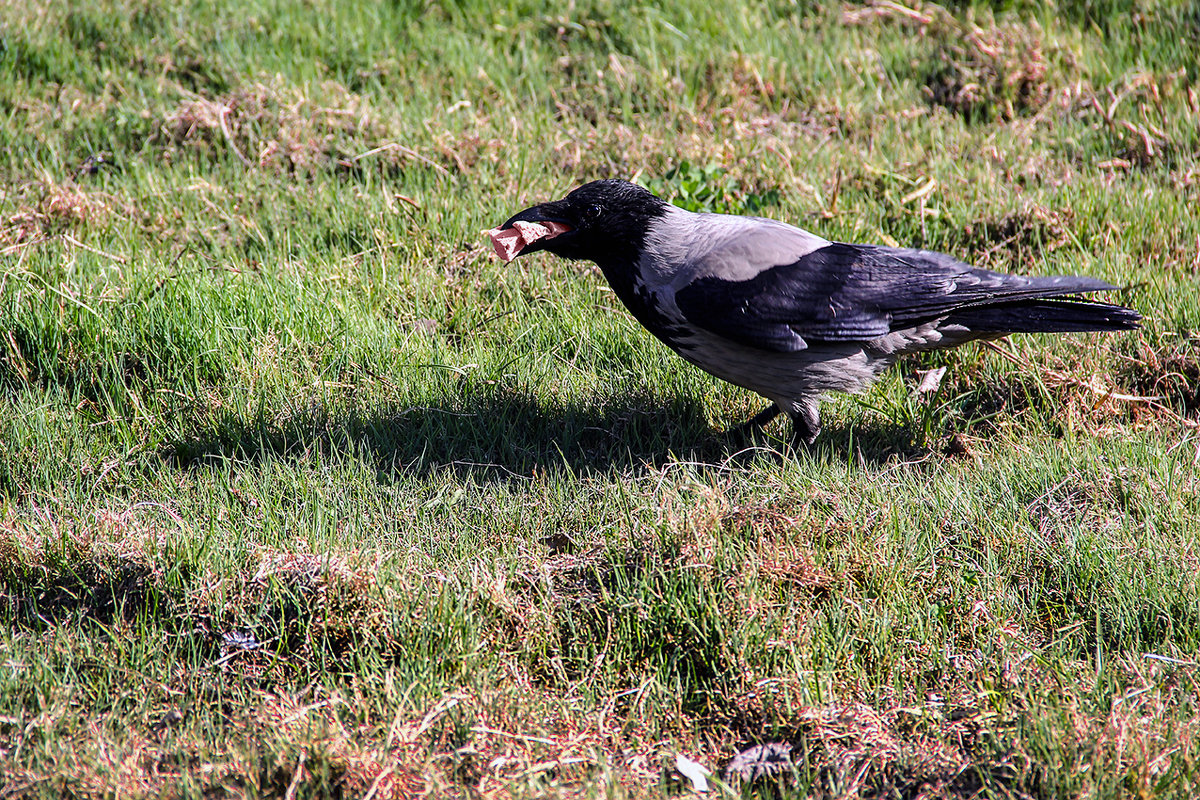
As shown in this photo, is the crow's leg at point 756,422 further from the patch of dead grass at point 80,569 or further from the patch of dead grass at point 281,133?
the patch of dead grass at point 281,133

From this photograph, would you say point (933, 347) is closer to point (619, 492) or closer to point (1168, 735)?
point (619, 492)

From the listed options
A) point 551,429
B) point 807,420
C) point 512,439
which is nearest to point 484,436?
point 512,439

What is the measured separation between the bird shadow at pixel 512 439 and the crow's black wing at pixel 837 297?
441mm

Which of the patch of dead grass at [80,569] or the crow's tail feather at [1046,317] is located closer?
the patch of dead grass at [80,569]

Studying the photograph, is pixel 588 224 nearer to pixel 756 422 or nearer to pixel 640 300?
pixel 640 300

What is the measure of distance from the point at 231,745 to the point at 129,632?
0.63 metres

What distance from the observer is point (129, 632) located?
10.1 feet

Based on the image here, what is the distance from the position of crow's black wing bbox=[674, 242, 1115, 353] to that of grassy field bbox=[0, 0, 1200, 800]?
1.59ft

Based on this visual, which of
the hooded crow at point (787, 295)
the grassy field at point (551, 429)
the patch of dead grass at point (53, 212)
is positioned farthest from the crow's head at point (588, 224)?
the patch of dead grass at point (53, 212)

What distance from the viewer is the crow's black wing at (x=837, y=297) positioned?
3.85 metres

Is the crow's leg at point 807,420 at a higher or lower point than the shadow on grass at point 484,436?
higher

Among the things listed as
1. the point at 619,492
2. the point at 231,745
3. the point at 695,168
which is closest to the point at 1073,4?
the point at 695,168

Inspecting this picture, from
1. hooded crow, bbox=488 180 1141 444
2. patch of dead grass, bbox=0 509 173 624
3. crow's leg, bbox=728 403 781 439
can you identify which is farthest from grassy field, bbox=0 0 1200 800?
hooded crow, bbox=488 180 1141 444

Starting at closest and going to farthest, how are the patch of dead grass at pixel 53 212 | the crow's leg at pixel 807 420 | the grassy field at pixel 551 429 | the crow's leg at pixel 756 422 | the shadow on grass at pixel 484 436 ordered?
1. the grassy field at pixel 551 429
2. the shadow on grass at pixel 484 436
3. the crow's leg at pixel 807 420
4. the crow's leg at pixel 756 422
5. the patch of dead grass at pixel 53 212
